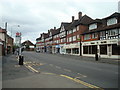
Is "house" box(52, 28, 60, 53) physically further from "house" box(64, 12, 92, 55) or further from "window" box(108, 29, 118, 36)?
"window" box(108, 29, 118, 36)

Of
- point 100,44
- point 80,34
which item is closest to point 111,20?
point 100,44

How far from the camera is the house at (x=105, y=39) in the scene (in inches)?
1121

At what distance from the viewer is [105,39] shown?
30906 mm

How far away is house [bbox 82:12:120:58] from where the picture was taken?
28469 mm

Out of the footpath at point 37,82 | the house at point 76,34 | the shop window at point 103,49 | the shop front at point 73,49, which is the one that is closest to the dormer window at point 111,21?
the shop window at point 103,49

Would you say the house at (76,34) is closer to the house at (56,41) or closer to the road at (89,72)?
the house at (56,41)

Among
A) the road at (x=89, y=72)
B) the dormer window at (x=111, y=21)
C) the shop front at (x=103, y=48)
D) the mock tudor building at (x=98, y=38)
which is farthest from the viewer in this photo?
the dormer window at (x=111, y=21)

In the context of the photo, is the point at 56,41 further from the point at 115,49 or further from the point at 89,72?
the point at 89,72

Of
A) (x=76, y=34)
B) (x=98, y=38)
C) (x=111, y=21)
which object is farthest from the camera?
(x=76, y=34)

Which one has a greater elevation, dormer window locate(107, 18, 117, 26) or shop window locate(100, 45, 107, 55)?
dormer window locate(107, 18, 117, 26)

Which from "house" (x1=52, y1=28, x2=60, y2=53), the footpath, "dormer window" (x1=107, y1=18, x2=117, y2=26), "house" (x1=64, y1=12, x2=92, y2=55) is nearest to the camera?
the footpath

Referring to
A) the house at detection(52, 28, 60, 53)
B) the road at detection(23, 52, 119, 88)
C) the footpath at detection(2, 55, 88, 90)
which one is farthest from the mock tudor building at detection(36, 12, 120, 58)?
the footpath at detection(2, 55, 88, 90)

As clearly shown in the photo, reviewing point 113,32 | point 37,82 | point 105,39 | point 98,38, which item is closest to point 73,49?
point 98,38

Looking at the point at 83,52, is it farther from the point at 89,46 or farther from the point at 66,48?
the point at 66,48
